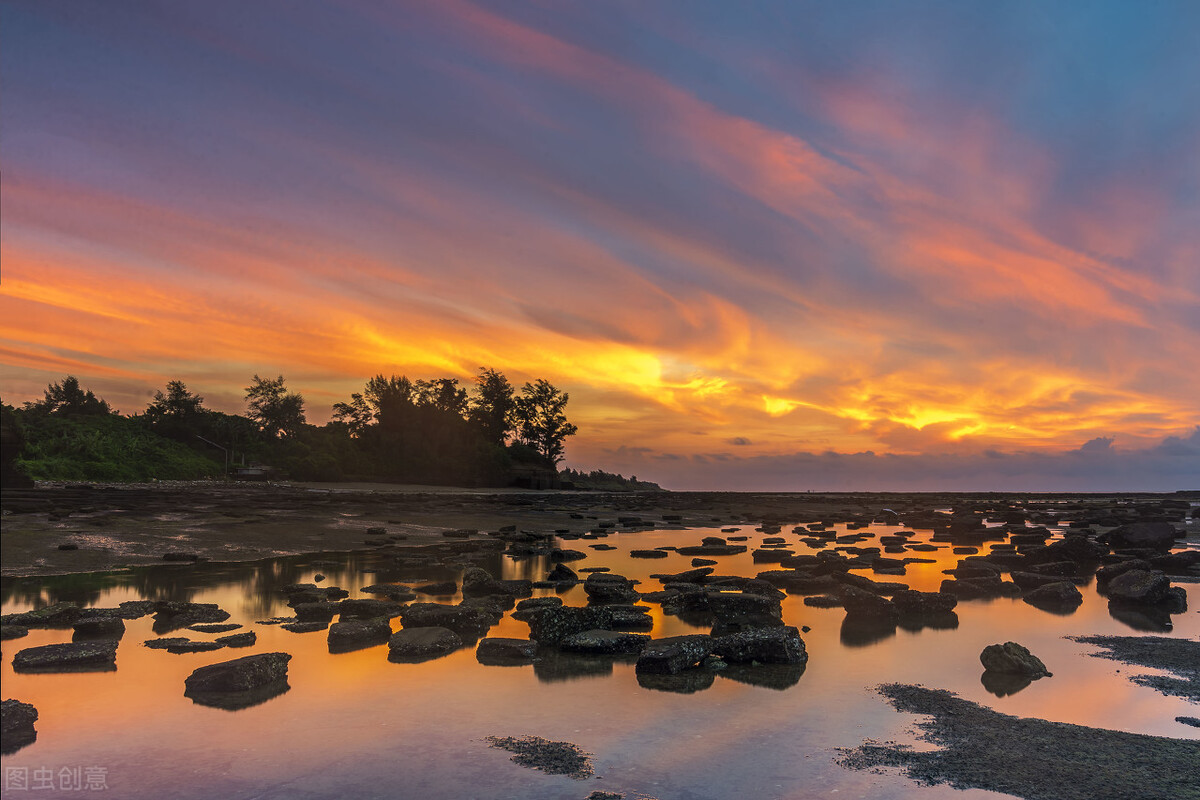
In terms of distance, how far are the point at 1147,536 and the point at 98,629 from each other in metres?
33.9

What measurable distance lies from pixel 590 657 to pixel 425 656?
7.63 ft

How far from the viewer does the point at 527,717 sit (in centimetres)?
749

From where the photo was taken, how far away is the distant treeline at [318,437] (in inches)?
2379

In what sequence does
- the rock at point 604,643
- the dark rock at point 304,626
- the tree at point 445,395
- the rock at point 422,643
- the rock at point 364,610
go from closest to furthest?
the rock at point 422,643
the rock at point 604,643
the dark rock at point 304,626
the rock at point 364,610
the tree at point 445,395

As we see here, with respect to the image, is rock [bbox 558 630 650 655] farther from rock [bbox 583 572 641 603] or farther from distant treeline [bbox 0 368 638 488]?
distant treeline [bbox 0 368 638 488]

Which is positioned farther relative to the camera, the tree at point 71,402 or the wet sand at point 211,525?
the tree at point 71,402

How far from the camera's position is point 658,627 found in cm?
1257

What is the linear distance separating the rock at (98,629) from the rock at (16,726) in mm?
3841

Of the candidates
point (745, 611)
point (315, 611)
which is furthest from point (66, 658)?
point (745, 611)

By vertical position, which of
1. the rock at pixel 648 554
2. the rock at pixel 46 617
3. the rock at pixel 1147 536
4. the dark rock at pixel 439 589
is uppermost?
the rock at pixel 1147 536

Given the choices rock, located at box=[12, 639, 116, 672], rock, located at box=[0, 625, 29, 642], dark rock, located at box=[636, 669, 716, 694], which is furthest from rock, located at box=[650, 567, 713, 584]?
rock, located at box=[0, 625, 29, 642]

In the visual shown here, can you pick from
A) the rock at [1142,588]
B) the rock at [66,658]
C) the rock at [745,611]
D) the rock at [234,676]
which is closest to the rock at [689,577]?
the rock at [745,611]

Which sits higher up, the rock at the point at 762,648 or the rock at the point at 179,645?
the rock at the point at 762,648

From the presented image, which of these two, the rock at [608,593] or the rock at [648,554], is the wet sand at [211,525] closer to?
the rock at [648,554]
